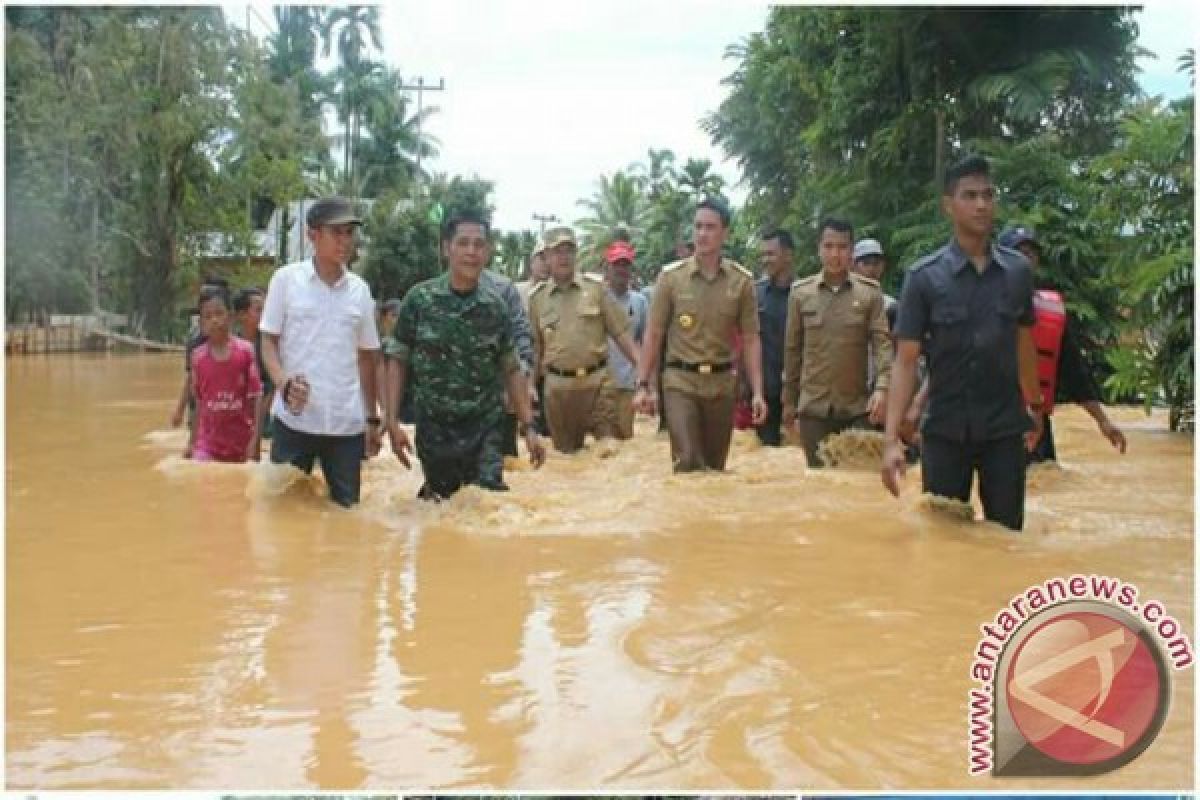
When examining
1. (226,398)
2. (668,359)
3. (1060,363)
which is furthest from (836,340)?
(226,398)

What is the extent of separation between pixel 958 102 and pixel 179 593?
48.6 feet

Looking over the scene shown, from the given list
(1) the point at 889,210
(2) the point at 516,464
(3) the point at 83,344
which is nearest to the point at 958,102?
(1) the point at 889,210

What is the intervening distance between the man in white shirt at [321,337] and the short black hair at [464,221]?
43cm

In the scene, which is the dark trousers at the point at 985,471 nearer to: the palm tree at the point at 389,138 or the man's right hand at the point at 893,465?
the man's right hand at the point at 893,465

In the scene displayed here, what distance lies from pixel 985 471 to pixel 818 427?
95.9 inches

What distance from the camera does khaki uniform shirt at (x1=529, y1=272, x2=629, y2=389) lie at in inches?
364

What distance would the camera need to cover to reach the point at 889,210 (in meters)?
18.9

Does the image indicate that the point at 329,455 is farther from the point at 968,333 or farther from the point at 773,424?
the point at 773,424

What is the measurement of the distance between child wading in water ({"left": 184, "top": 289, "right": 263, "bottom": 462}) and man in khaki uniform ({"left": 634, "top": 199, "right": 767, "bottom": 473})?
2.23 metres

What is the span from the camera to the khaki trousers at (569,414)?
9344mm

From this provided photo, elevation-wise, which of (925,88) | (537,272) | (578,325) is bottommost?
(578,325)

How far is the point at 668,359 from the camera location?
782 cm

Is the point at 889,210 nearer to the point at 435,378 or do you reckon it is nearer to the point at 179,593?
the point at 435,378

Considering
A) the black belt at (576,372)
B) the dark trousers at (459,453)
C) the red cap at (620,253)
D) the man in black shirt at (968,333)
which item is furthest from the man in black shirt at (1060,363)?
the red cap at (620,253)
